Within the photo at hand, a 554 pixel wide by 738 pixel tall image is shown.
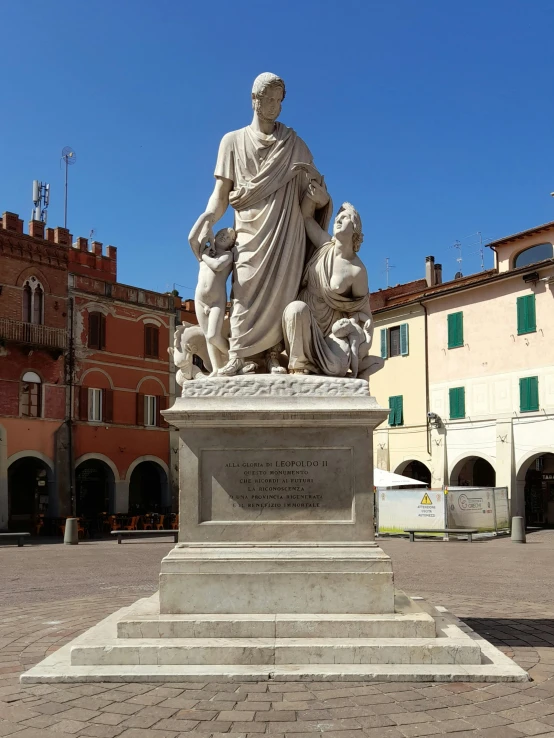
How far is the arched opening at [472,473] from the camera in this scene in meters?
32.0

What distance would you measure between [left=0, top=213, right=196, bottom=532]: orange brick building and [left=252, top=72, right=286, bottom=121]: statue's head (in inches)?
1032

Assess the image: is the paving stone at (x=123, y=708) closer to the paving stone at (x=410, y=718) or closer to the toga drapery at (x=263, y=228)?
the paving stone at (x=410, y=718)

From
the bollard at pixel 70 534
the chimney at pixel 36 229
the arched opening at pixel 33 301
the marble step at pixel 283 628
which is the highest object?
the chimney at pixel 36 229

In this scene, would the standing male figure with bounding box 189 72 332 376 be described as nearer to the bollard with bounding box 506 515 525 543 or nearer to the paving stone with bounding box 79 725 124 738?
the paving stone with bounding box 79 725 124 738

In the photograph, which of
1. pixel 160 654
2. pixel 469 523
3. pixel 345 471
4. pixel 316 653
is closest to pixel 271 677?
pixel 316 653

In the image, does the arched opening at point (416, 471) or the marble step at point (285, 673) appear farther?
the arched opening at point (416, 471)

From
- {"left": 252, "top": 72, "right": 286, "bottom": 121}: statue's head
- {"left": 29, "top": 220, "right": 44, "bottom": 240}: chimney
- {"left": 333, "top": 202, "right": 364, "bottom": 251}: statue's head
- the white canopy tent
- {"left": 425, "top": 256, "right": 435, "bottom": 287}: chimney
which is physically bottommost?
the white canopy tent

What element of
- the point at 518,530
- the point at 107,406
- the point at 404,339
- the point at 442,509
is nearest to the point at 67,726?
the point at 518,530

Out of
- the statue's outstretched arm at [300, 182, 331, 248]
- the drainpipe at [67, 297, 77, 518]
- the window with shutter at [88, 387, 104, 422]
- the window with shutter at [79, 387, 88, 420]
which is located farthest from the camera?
the window with shutter at [88, 387, 104, 422]

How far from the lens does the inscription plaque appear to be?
631 cm

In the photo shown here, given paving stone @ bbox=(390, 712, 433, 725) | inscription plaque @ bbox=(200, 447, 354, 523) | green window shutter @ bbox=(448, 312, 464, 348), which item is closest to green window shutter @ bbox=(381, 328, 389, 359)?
green window shutter @ bbox=(448, 312, 464, 348)

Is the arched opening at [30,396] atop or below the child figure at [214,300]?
atop

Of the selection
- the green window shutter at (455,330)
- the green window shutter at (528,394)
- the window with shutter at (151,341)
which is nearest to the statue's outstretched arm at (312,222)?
the green window shutter at (528,394)

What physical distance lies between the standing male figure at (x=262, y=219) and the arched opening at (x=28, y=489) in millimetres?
27082
